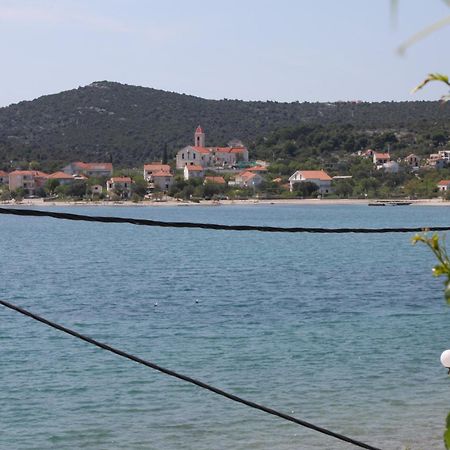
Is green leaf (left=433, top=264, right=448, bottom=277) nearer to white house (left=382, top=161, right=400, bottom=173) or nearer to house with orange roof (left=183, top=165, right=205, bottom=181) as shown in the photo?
white house (left=382, top=161, right=400, bottom=173)

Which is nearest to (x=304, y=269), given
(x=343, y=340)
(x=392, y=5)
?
(x=343, y=340)


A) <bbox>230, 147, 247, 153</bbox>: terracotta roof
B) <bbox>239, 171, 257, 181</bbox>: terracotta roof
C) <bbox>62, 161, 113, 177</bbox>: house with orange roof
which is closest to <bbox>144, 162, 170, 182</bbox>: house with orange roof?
<bbox>62, 161, 113, 177</bbox>: house with orange roof

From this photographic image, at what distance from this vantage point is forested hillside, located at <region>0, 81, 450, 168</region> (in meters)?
160

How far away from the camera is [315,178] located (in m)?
134

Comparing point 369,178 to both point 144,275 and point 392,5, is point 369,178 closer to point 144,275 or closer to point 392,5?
point 144,275

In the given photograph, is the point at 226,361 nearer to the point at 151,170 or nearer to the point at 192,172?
the point at 151,170

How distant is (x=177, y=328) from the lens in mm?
21875

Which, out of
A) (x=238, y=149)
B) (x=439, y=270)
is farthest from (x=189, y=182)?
(x=439, y=270)

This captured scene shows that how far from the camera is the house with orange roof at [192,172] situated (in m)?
143

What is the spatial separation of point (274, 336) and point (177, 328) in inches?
96.5

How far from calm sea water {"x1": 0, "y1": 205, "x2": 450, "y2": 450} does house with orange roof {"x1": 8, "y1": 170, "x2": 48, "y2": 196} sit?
316 feet

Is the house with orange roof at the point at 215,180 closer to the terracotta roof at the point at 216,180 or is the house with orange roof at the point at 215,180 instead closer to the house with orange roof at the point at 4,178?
the terracotta roof at the point at 216,180

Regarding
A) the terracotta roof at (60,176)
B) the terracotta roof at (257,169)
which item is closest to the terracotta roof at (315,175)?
the terracotta roof at (257,169)

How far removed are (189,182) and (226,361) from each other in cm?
12376
